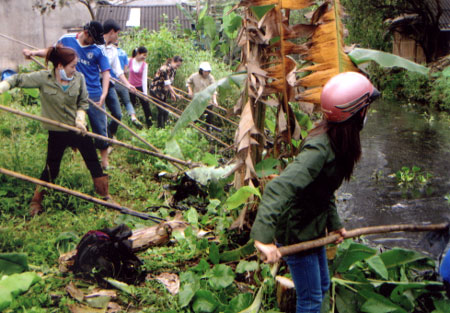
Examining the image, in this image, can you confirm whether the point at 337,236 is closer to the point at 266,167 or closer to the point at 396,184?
the point at 266,167

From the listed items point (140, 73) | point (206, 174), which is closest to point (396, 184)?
point (206, 174)

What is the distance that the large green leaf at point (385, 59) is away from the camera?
135 inches

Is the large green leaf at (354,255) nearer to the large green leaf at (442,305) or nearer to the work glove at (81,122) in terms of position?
the large green leaf at (442,305)

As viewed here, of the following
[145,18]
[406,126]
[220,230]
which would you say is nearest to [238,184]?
[220,230]

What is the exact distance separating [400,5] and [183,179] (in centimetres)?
1707

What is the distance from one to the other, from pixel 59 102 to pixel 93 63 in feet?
4.25

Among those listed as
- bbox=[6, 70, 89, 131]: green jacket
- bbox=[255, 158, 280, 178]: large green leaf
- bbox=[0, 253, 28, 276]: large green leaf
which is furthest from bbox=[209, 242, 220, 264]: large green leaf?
bbox=[6, 70, 89, 131]: green jacket

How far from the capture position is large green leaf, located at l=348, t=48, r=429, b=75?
11.2 feet

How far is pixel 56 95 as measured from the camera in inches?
182

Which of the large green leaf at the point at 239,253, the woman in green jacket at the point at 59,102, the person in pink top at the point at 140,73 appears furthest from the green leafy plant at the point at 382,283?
the person in pink top at the point at 140,73

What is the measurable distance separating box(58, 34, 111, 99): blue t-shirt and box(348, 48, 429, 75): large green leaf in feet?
10.9

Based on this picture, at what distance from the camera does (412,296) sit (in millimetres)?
3369

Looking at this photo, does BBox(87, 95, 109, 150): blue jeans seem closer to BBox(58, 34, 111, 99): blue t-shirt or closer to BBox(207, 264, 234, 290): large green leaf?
BBox(58, 34, 111, 99): blue t-shirt

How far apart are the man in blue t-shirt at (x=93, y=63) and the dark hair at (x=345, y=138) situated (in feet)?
12.7
